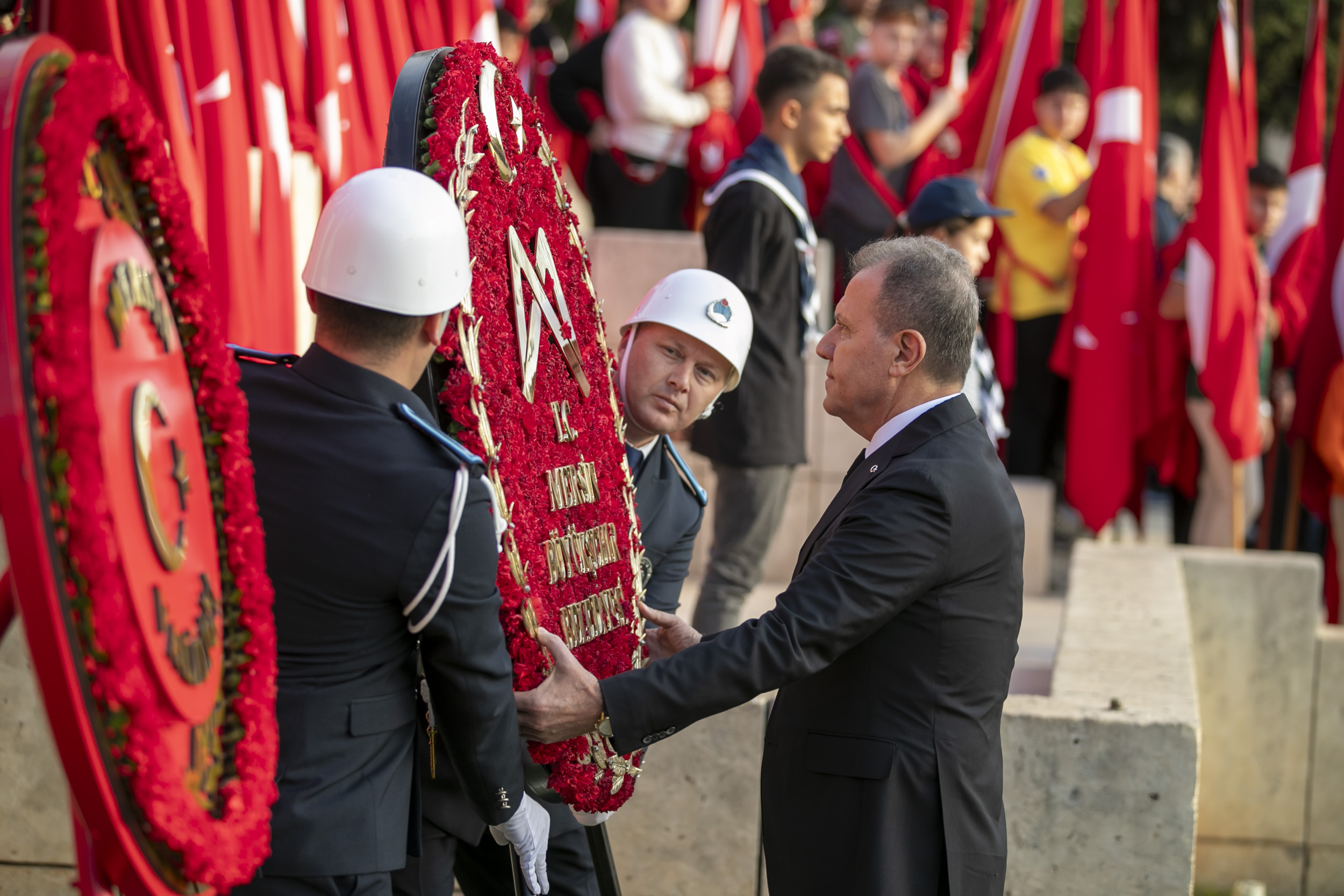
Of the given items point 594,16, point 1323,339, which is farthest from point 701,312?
point 594,16

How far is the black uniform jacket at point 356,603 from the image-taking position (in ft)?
7.07

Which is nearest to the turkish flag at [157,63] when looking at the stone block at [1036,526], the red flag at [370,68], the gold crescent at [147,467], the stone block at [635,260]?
the red flag at [370,68]

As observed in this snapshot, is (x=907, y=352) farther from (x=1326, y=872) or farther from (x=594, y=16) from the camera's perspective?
(x=594, y=16)

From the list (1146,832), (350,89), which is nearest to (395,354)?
(1146,832)

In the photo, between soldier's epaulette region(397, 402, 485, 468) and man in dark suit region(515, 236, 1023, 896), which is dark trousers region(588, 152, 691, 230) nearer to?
man in dark suit region(515, 236, 1023, 896)

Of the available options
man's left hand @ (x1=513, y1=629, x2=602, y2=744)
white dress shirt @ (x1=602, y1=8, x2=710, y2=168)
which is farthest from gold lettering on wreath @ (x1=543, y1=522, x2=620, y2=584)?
white dress shirt @ (x1=602, y1=8, x2=710, y2=168)

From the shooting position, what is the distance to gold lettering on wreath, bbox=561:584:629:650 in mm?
2756

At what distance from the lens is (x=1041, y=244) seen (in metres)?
8.20

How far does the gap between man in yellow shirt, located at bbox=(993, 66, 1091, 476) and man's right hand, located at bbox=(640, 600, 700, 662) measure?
5.40 m

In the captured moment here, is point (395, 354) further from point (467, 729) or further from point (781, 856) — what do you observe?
point (781, 856)

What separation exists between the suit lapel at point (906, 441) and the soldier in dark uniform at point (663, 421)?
63 centimetres

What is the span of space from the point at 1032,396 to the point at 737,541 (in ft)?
12.8

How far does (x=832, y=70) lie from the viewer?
5285mm

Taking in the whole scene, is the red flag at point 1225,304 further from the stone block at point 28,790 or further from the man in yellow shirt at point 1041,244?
the stone block at point 28,790
